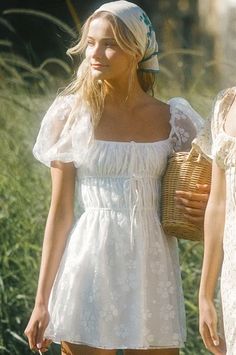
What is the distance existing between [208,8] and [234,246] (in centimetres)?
455

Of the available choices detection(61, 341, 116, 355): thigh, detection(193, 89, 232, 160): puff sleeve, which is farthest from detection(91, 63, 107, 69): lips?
detection(61, 341, 116, 355): thigh

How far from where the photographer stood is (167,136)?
591 centimetres

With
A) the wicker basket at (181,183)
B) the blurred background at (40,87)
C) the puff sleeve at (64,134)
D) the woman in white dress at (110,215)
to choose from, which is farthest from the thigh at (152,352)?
the blurred background at (40,87)

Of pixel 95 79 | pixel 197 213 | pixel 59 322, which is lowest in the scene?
pixel 59 322

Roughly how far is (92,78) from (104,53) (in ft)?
0.34

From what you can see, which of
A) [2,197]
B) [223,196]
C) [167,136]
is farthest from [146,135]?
[2,197]

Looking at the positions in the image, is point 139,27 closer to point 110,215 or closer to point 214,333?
point 110,215

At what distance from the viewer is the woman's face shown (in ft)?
19.0

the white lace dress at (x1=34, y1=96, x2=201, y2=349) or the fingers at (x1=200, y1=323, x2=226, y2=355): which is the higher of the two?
the white lace dress at (x1=34, y1=96, x2=201, y2=349)

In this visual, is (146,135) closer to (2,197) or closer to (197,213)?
(197,213)

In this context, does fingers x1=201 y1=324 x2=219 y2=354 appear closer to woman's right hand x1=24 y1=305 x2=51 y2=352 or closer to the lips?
woman's right hand x1=24 y1=305 x2=51 y2=352

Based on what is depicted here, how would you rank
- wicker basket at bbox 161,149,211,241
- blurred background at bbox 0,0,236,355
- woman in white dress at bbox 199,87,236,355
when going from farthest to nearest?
Answer: blurred background at bbox 0,0,236,355
wicker basket at bbox 161,149,211,241
woman in white dress at bbox 199,87,236,355

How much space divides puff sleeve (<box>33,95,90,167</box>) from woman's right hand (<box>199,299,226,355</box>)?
78 cm

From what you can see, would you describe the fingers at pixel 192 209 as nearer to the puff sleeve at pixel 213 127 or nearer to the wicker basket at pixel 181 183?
the wicker basket at pixel 181 183
